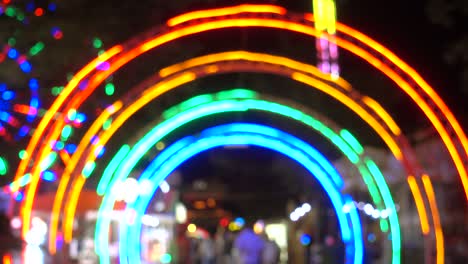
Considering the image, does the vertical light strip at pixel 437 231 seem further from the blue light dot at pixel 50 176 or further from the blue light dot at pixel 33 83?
the blue light dot at pixel 50 176

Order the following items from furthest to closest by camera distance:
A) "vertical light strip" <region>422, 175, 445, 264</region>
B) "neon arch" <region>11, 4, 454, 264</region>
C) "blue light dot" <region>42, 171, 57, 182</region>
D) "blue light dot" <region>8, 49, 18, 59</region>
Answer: "blue light dot" <region>42, 171, 57, 182</region>
"blue light dot" <region>8, 49, 18, 59</region>
"vertical light strip" <region>422, 175, 445, 264</region>
"neon arch" <region>11, 4, 454, 264</region>

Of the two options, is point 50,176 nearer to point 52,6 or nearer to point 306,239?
point 52,6

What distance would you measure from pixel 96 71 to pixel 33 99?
1455 millimetres

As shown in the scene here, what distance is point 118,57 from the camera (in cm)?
1179

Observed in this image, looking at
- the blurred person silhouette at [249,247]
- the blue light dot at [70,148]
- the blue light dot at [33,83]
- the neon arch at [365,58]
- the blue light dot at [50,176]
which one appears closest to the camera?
the neon arch at [365,58]

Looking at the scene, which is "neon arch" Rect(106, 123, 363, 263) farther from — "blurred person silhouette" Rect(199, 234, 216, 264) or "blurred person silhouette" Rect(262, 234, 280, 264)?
"blurred person silhouette" Rect(199, 234, 216, 264)

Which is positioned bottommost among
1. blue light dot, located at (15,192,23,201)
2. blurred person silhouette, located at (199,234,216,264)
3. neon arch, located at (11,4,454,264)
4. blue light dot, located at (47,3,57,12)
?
blue light dot, located at (15,192,23,201)

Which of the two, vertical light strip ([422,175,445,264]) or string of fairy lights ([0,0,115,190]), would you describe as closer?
vertical light strip ([422,175,445,264])

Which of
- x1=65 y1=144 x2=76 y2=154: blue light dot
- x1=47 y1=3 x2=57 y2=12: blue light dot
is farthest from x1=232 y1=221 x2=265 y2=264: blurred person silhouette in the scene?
x1=47 y1=3 x2=57 y2=12: blue light dot

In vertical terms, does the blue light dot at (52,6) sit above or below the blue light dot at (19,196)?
above

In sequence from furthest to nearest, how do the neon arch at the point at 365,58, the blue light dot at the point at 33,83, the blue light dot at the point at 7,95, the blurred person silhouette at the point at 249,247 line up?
the blurred person silhouette at the point at 249,247
the blue light dot at the point at 33,83
the blue light dot at the point at 7,95
the neon arch at the point at 365,58

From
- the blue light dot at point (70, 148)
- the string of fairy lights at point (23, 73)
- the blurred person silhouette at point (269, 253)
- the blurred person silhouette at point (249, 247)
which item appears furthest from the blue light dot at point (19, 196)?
the blurred person silhouette at point (269, 253)

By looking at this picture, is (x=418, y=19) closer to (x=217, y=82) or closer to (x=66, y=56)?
(x=217, y=82)

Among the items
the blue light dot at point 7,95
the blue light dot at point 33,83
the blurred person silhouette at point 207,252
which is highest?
the blurred person silhouette at point 207,252
